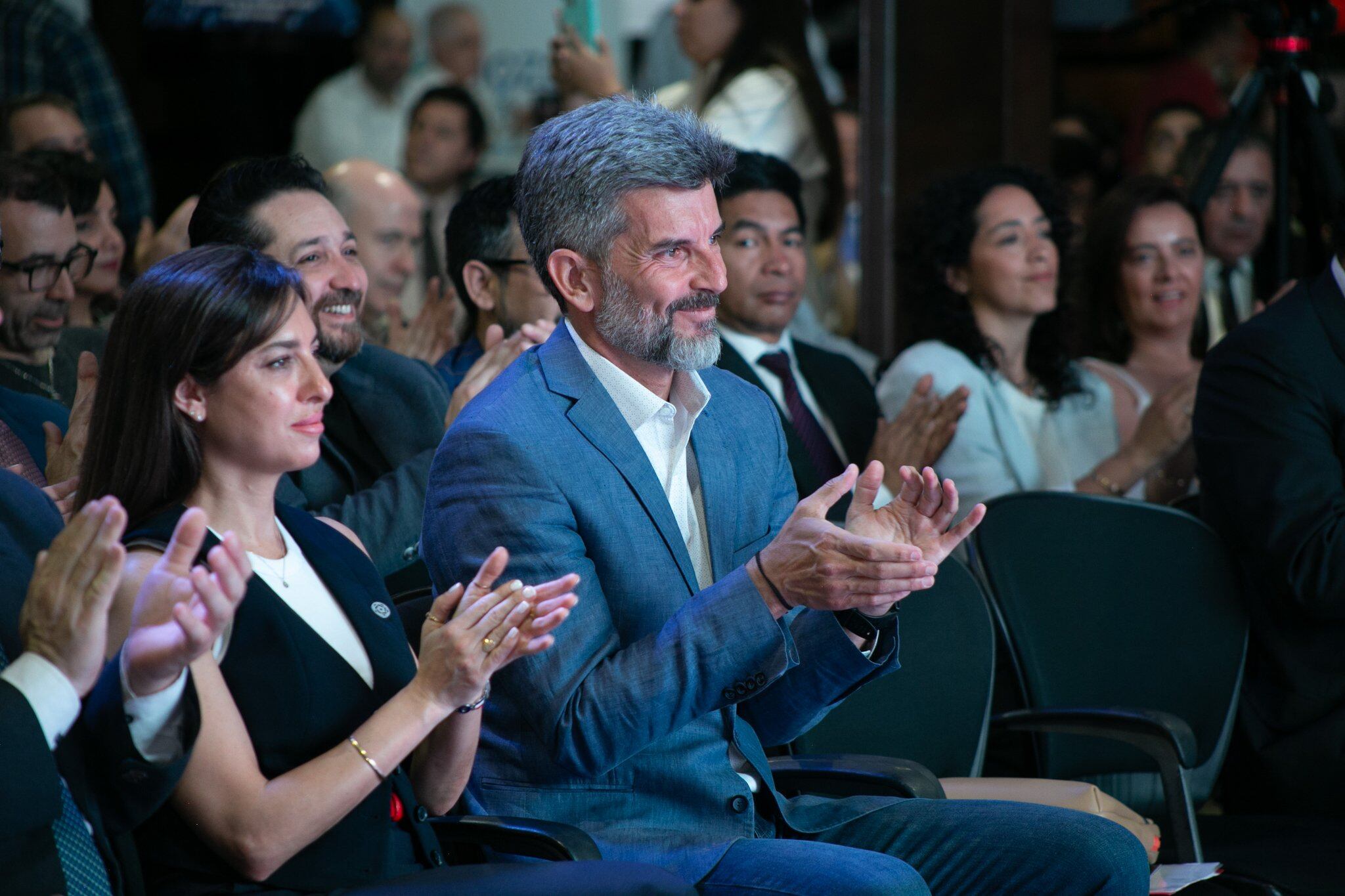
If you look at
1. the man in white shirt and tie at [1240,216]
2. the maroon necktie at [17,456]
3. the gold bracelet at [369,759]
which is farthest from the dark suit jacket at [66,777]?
the man in white shirt and tie at [1240,216]

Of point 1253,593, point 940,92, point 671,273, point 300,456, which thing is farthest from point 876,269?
point 300,456

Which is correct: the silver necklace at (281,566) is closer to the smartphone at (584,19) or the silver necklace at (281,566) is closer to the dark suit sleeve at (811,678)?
the dark suit sleeve at (811,678)

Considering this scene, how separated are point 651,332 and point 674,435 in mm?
145

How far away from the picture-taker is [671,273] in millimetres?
1959

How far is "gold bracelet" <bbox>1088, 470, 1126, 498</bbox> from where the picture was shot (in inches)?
128

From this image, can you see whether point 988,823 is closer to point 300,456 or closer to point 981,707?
point 981,707

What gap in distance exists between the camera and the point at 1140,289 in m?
3.73

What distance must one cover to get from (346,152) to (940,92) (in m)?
2.36

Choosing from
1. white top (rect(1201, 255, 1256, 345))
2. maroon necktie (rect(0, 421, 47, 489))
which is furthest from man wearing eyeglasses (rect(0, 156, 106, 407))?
white top (rect(1201, 255, 1256, 345))

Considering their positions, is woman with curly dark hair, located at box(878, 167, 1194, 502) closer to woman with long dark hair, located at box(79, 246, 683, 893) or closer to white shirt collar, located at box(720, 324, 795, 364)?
white shirt collar, located at box(720, 324, 795, 364)

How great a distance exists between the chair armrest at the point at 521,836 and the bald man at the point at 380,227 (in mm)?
2155

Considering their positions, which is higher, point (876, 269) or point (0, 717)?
point (876, 269)

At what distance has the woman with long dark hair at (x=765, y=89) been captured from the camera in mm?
4184

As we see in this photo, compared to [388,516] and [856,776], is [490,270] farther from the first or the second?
[856,776]
